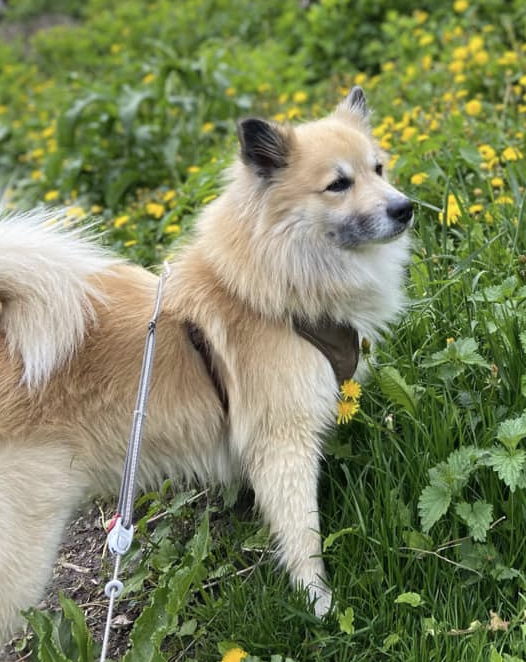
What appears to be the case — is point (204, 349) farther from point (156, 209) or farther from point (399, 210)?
point (156, 209)

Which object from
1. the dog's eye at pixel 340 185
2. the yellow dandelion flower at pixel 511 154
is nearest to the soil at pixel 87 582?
the dog's eye at pixel 340 185

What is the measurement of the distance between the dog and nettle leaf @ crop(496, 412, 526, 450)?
0.53 meters

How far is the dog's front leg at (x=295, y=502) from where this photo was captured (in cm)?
256

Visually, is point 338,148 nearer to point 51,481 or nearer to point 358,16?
point 51,481

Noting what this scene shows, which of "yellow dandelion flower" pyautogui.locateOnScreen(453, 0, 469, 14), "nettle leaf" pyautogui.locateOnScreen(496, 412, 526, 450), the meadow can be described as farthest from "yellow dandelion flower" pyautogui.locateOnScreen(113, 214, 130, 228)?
"yellow dandelion flower" pyautogui.locateOnScreen(453, 0, 469, 14)

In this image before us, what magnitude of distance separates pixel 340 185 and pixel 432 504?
105 centimetres

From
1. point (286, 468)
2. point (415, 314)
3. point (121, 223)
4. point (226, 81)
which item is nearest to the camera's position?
point (286, 468)

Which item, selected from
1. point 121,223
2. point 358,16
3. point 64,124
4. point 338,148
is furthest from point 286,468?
point 358,16

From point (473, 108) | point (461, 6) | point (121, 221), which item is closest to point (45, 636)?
point (121, 221)

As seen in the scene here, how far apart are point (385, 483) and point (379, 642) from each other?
0.48 meters

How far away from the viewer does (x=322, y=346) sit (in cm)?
262

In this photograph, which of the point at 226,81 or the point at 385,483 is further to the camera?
the point at 226,81

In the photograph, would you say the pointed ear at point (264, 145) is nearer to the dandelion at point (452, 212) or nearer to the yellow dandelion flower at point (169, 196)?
the dandelion at point (452, 212)

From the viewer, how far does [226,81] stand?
573 cm
